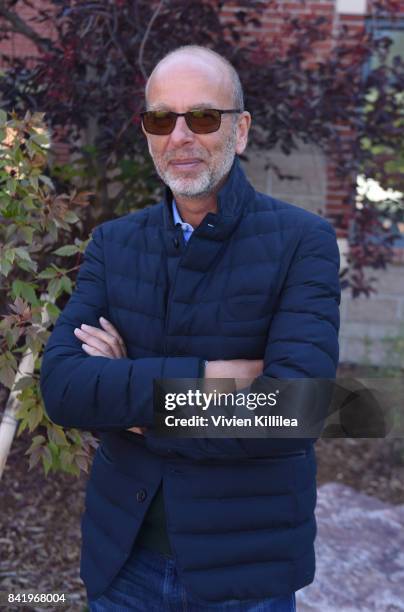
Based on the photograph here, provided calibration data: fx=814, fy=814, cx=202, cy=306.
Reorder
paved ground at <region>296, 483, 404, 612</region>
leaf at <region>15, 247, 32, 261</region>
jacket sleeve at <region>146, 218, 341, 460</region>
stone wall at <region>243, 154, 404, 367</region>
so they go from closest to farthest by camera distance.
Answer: jacket sleeve at <region>146, 218, 341, 460</region>
leaf at <region>15, 247, 32, 261</region>
paved ground at <region>296, 483, 404, 612</region>
stone wall at <region>243, 154, 404, 367</region>

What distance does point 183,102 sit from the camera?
2164 mm

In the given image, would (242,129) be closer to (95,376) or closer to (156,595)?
(95,376)

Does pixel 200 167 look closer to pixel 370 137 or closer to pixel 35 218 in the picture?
pixel 35 218

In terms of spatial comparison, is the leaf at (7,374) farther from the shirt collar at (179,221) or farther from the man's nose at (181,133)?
the man's nose at (181,133)

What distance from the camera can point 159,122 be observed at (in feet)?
7.18

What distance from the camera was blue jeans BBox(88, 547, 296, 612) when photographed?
6.87 feet

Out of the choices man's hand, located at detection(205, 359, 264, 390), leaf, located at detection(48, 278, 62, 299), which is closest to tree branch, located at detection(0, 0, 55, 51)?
leaf, located at detection(48, 278, 62, 299)

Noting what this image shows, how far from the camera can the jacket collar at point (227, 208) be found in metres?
2.13

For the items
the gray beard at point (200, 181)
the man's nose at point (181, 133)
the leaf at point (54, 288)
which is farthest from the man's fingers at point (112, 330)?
the leaf at point (54, 288)

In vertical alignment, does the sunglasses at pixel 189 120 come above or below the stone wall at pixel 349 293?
above

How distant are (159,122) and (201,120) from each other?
11cm

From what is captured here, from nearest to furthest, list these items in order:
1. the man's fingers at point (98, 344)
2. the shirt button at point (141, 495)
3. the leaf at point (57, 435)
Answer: the shirt button at point (141, 495)
the man's fingers at point (98, 344)
the leaf at point (57, 435)

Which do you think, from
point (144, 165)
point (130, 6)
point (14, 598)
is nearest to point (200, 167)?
point (14, 598)

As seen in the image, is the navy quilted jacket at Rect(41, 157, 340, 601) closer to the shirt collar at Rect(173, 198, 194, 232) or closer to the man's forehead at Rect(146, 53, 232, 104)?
the shirt collar at Rect(173, 198, 194, 232)
